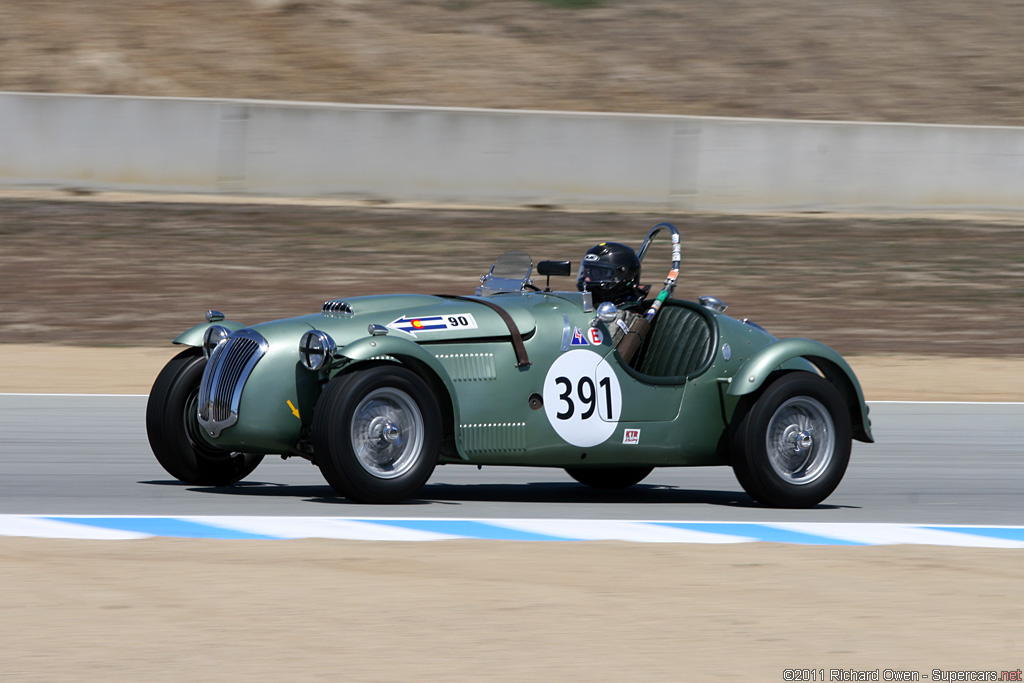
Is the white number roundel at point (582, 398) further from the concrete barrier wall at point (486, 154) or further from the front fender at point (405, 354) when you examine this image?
the concrete barrier wall at point (486, 154)

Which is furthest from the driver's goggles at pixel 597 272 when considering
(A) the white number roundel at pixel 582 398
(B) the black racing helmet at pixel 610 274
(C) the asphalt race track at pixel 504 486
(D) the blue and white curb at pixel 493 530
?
(D) the blue and white curb at pixel 493 530

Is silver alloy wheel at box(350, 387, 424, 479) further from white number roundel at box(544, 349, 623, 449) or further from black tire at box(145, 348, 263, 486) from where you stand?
black tire at box(145, 348, 263, 486)

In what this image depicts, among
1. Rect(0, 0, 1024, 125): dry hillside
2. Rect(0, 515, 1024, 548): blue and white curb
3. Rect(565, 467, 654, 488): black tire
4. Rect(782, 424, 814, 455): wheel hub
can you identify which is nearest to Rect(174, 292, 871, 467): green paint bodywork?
Rect(782, 424, 814, 455): wheel hub

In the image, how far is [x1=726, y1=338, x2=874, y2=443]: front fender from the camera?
7.94 metres

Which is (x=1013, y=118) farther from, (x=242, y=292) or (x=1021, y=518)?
(x=1021, y=518)

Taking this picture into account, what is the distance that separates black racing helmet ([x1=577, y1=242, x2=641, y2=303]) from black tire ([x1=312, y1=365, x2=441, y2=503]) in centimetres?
119

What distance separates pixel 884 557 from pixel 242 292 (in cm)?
1253

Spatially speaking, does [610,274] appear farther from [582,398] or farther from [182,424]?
[182,424]

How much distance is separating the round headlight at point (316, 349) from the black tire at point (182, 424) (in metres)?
0.84

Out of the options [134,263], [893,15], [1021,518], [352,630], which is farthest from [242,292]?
[893,15]

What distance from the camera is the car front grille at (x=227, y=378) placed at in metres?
7.40

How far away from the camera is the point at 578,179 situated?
73.4ft

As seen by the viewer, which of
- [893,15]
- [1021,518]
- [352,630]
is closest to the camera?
[352,630]

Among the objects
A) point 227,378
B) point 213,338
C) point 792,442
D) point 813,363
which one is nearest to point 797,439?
point 792,442
